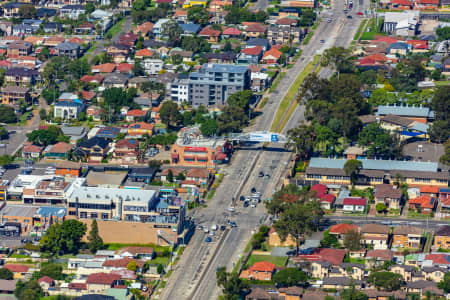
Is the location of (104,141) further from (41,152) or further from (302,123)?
(302,123)

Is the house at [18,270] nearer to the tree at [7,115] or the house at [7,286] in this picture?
the house at [7,286]

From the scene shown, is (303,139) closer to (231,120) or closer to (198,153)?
(231,120)

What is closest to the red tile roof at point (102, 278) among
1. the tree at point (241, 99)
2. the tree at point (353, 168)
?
the tree at point (353, 168)

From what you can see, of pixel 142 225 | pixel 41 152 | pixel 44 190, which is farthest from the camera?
pixel 41 152

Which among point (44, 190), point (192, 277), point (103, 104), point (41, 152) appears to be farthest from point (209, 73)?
point (192, 277)

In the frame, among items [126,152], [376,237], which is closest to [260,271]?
[376,237]

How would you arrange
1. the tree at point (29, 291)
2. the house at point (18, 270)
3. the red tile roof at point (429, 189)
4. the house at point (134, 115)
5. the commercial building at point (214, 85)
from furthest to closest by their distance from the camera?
the commercial building at point (214, 85)
the house at point (134, 115)
the red tile roof at point (429, 189)
the house at point (18, 270)
the tree at point (29, 291)

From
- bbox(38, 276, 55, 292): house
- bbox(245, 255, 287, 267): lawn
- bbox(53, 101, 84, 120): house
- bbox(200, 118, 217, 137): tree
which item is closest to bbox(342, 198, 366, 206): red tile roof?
bbox(245, 255, 287, 267): lawn
